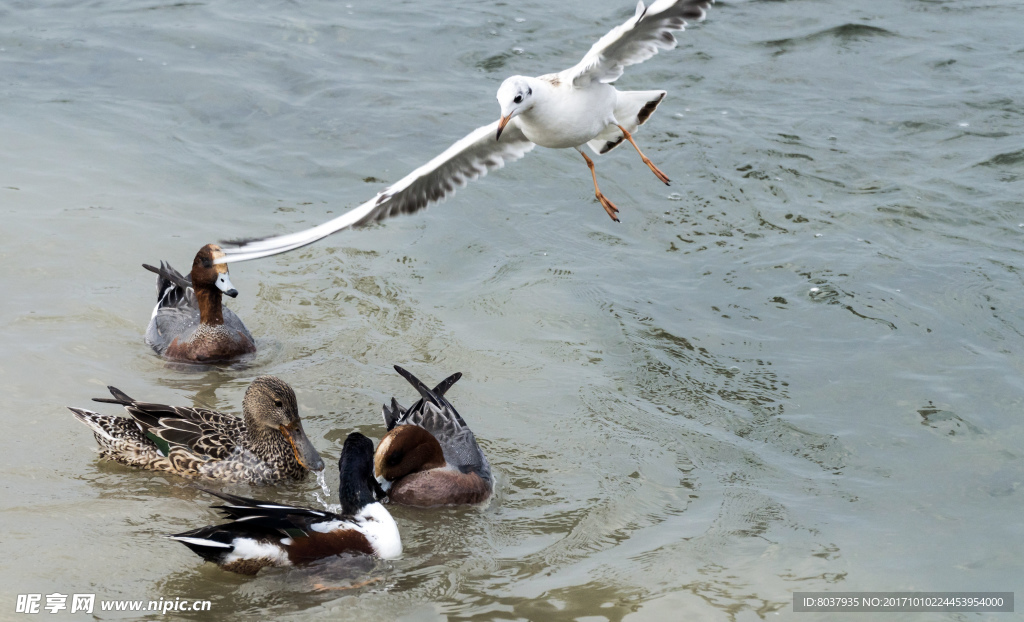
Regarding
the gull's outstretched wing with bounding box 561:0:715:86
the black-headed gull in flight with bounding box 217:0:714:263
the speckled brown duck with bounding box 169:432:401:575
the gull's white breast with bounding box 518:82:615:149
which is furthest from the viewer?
the gull's white breast with bounding box 518:82:615:149

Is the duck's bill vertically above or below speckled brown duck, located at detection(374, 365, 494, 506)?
Result: above

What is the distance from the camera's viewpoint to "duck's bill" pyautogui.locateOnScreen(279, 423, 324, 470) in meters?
5.94

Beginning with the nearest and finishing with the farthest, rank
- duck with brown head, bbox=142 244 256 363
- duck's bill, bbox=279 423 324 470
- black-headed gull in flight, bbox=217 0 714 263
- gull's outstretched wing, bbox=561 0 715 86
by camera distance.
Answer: duck's bill, bbox=279 423 324 470
gull's outstretched wing, bbox=561 0 715 86
black-headed gull in flight, bbox=217 0 714 263
duck with brown head, bbox=142 244 256 363

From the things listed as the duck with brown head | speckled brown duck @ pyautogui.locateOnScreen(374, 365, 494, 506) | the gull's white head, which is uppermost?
the gull's white head

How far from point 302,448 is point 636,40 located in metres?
3.38

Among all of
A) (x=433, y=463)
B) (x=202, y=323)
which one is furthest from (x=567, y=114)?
(x=202, y=323)

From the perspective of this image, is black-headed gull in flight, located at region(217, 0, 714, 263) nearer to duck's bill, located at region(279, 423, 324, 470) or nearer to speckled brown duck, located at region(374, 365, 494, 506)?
duck's bill, located at region(279, 423, 324, 470)

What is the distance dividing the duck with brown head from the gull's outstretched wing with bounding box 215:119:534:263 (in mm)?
639

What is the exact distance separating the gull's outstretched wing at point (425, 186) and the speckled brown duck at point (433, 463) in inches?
49.6

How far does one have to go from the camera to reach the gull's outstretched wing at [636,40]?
21.3 feet

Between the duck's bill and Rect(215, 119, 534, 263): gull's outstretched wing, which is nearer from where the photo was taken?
the duck's bill

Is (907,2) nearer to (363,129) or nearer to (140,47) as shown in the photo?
(363,129)

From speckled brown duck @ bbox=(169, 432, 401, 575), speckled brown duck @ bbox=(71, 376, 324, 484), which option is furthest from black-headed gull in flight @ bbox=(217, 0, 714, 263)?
speckled brown duck @ bbox=(169, 432, 401, 575)

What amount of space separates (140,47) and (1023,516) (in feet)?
40.5
